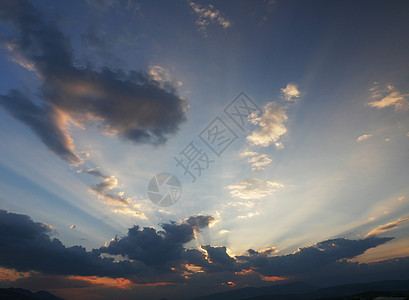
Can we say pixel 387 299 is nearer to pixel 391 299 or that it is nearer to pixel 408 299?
pixel 391 299

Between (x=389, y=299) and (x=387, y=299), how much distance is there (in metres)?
1.00

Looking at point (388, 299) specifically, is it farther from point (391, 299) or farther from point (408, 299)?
point (408, 299)

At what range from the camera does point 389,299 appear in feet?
403

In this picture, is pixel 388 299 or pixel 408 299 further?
pixel 388 299

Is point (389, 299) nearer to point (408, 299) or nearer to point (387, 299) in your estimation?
point (387, 299)

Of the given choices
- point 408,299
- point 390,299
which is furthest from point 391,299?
point 408,299

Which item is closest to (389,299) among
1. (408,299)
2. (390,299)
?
(390,299)

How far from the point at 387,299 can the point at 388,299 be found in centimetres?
51

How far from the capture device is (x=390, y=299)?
402ft

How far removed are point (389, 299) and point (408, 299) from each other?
19.5m

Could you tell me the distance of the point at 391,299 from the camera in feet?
400

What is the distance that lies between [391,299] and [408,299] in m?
18.6

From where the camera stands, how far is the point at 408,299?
4232 inches

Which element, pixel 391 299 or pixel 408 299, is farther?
pixel 391 299
